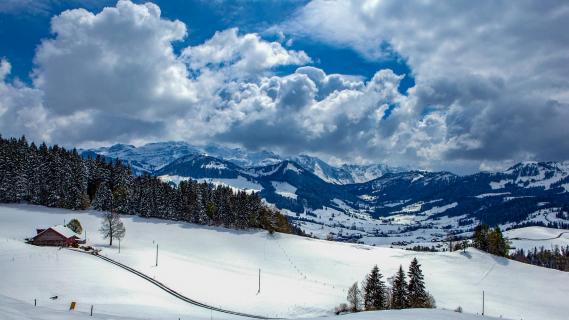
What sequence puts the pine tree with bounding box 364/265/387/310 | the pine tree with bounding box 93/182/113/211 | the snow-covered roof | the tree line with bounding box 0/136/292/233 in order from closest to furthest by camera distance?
the pine tree with bounding box 364/265/387/310
the snow-covered roof
the tree line with bounding box 0/136/292/233
the pine tree with bounding box 93/182/113/211

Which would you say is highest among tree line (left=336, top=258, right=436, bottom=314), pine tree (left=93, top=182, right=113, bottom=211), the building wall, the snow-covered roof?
pine tree (left=93, top=182, right=113, bottom=211)

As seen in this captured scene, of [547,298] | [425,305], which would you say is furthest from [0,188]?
[547,298]

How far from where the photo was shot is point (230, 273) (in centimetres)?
9494

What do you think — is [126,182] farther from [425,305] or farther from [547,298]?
[547,298]

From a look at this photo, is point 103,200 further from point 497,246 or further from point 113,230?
point 497,246

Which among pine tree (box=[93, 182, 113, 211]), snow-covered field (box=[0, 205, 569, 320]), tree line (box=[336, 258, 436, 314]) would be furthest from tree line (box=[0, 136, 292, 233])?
tree line (box=[336, 258, 436, 314])

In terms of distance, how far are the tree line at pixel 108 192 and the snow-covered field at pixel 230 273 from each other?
6.35 meters

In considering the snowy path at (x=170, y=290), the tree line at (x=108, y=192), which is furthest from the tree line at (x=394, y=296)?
the tree line at (x=108, y=192)

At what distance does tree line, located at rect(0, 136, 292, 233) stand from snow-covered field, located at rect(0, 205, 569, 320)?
20.8 ft

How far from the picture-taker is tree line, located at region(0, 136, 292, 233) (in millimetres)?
133000

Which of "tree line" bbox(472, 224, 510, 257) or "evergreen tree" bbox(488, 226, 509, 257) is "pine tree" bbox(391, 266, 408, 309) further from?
"tree line" bbox(472, 224, 510, 257)

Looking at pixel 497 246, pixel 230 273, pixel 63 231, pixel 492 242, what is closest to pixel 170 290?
pixel 230 273

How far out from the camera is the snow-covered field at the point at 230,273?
6138 cm

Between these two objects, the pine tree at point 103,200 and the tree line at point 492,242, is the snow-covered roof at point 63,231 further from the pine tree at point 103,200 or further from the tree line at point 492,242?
the tree line at point 492,242
